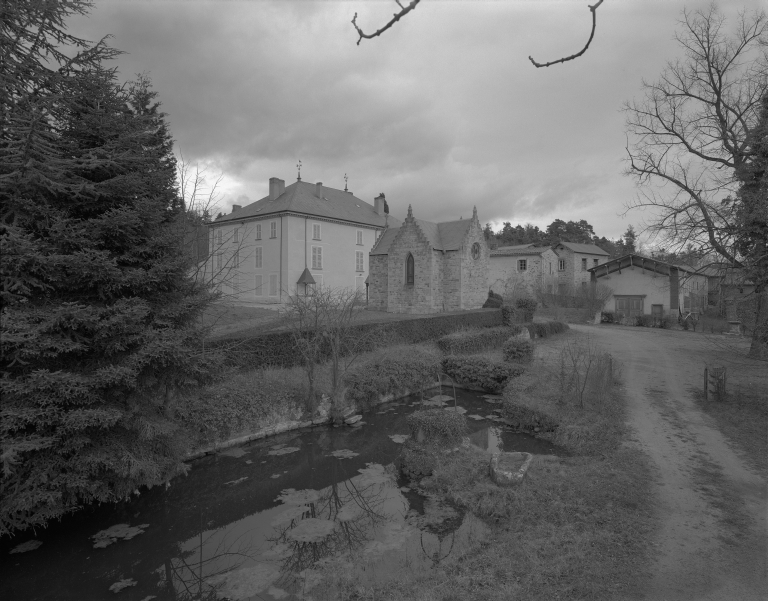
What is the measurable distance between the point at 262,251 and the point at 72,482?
3203 cm

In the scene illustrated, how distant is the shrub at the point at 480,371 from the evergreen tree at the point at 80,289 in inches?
461

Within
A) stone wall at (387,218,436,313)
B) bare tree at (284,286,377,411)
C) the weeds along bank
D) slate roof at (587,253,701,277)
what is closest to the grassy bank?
A: bare tree at (284,286,377,411)

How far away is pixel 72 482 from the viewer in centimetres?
666

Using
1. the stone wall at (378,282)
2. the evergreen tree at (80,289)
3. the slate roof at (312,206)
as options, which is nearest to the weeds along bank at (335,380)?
the evergreen tree at (80,289)

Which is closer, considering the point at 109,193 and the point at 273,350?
the point at 109,193

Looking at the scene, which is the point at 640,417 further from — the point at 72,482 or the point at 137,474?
the point at 72,482

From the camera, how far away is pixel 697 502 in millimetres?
7273

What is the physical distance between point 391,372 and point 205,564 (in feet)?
33.0

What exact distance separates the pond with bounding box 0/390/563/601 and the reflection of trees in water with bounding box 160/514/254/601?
0.02 m

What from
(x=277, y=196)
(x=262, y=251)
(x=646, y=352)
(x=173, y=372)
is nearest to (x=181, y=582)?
(x=173, y=372)

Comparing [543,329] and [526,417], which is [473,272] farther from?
[526,417]

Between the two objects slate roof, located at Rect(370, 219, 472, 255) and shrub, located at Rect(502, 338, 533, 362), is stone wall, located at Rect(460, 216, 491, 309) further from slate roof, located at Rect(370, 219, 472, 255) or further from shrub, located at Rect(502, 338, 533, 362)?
shrub, located at Rect(502, 338, 533, 362)

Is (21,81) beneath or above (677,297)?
above

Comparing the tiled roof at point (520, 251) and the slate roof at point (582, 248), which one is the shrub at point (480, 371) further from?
the slate roof at point (582, 248)
